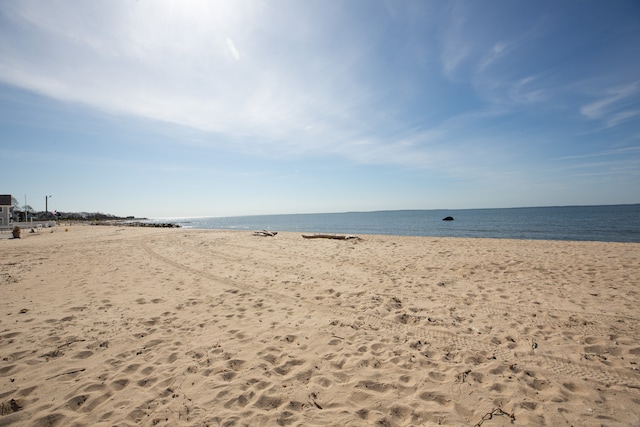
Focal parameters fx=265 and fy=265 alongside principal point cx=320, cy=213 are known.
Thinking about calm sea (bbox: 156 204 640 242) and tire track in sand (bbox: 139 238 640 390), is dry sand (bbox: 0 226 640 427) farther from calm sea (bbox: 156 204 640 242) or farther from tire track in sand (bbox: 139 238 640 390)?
calm sea (bbox: 156 204 640 242)

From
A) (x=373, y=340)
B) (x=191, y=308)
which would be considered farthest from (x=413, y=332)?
(x=191, y=308)

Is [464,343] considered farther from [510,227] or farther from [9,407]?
[510,227]

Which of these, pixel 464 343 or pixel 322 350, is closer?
pixel 322 350

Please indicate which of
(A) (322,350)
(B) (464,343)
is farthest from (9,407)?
(B) (464,343)

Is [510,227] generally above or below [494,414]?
below

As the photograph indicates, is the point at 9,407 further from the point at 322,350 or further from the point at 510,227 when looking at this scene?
the point at 510,227

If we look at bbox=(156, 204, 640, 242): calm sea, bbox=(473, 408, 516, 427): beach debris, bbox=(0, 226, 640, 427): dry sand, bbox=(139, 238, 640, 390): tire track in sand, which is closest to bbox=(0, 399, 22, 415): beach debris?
bbox=(0, 226, 640, 427): dry sand

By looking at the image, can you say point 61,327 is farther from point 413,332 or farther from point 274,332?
point 413,332

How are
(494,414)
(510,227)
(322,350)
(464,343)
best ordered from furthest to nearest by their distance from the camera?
(510,227) → (464,343) → (322,350) → (494,414)

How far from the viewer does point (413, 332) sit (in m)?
5.16

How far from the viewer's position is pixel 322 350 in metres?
4.53

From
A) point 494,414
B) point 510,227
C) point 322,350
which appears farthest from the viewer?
point 510,227

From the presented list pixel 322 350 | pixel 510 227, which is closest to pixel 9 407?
pixel 322 350

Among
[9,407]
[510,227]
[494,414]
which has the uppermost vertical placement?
[9,407]
